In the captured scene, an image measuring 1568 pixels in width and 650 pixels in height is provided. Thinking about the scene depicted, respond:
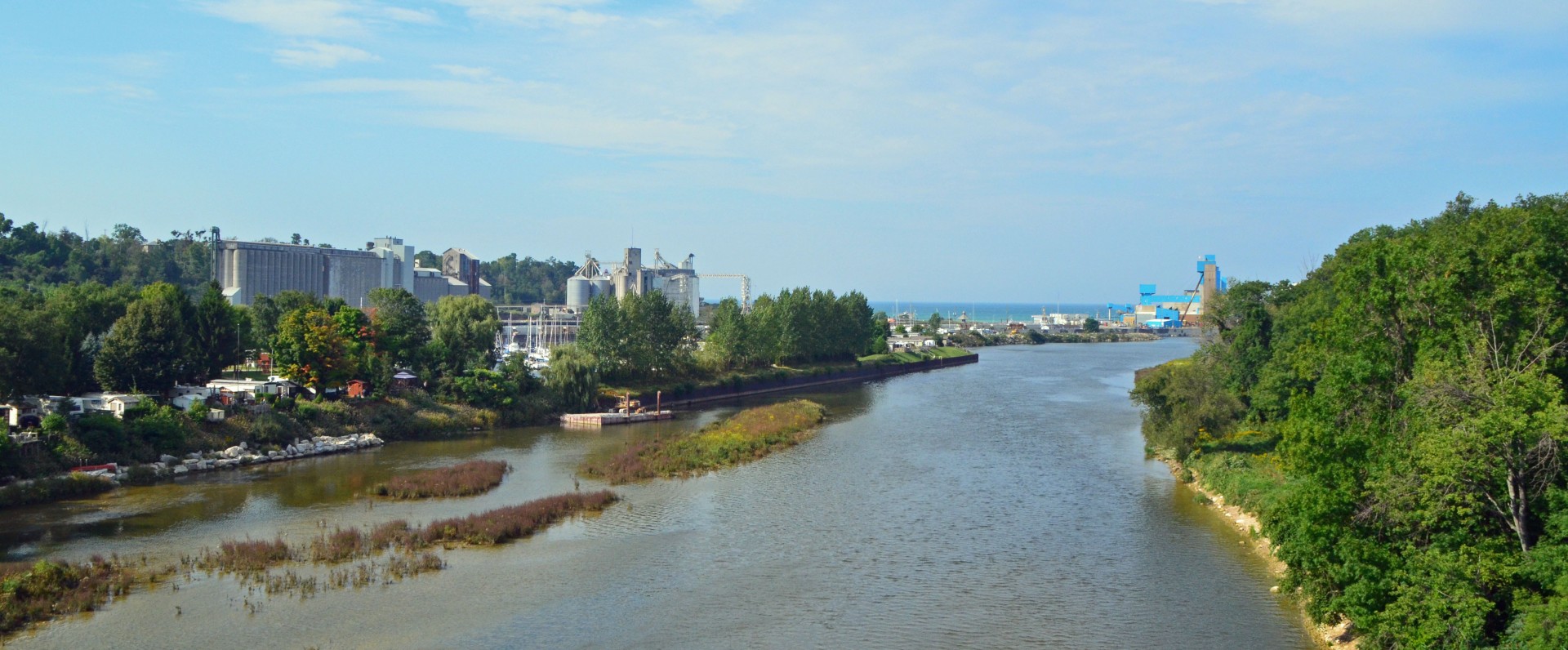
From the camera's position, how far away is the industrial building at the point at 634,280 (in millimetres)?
134875

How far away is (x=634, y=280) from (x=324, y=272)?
129 ft

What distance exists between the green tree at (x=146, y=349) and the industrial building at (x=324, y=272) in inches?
1802

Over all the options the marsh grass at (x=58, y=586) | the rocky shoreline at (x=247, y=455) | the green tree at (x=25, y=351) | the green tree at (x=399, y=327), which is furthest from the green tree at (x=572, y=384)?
the marsh grass at (x=58, y=586)

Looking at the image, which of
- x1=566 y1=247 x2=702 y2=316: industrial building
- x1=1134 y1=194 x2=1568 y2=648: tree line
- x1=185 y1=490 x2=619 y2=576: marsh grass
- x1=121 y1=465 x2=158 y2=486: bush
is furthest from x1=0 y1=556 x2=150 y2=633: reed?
x1=566 y1=247 x2=702 y2=316: industrial building

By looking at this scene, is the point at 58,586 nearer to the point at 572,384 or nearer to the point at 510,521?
the point at 510,521

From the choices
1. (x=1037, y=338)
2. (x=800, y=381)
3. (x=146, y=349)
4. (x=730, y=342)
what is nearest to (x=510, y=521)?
(x=146, y=349)

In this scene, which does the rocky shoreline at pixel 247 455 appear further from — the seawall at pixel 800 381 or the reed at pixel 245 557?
the seawall at pixel 800 381

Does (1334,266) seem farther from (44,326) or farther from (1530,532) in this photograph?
(44,326)

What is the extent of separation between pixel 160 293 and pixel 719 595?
29643 mm

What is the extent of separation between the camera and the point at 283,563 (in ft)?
74.6

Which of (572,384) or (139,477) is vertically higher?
(572,384)

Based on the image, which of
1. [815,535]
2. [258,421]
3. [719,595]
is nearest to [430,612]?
[719,595]

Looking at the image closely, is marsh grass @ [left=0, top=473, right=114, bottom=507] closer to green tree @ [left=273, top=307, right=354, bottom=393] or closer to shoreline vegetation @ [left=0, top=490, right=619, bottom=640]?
shoreline vegetation @ [left=0, top=490, right=619, bottom=640]

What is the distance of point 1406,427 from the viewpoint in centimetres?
1741
